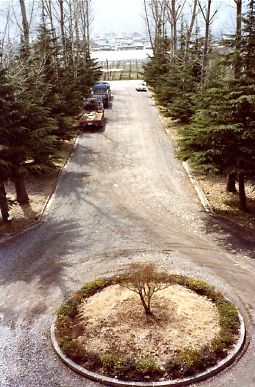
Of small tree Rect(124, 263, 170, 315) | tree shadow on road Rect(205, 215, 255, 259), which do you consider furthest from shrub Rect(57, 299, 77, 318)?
tree shadow on road Rect(205, 215, 255, 259)

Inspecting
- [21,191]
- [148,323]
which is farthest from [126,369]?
[21,191]

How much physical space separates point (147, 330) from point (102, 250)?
4120mm

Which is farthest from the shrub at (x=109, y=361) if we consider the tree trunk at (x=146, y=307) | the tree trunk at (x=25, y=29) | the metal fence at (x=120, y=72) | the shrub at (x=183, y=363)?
the metal fence at (x=120, y=72)

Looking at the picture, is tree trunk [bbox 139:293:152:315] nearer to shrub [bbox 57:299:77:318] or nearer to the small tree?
the small tree

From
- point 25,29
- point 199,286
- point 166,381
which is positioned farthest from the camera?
point 25,29

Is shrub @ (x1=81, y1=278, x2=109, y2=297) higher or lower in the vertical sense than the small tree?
lower

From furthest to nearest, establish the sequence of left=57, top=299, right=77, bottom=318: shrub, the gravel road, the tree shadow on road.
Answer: the tree shadow on road → left=57, top=299, right=77, bottom=318: shrub → the gravel road

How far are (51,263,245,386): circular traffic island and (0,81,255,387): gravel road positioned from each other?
31 cm

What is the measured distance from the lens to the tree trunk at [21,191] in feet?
51.9

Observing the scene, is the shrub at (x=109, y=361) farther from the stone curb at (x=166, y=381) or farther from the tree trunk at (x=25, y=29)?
the tree trunk at (x=25, y=29)

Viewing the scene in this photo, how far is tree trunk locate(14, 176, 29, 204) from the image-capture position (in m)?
15.8

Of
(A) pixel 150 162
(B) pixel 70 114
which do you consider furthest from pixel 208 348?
(B) pixel 70 114

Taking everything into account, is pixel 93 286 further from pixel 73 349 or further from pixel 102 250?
pixel 73 349

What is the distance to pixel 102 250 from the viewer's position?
1253 centimetres
